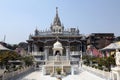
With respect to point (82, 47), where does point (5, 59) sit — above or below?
below

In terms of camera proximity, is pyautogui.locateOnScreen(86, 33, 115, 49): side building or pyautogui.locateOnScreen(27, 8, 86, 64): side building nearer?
pyautogui.locateOnScreen(27, 8, 86, 64): side building

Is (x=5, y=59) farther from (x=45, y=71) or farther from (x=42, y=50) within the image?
(x=42, y=50)

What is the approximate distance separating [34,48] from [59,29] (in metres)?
10.9

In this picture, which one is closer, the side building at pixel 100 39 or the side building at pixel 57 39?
the side building at pixel 57 39

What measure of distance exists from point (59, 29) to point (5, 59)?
47640mm

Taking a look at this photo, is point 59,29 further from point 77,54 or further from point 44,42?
point 77,54

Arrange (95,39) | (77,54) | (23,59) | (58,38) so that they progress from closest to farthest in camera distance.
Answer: (23,59)
(77,54)
(58,38)
(95,39)

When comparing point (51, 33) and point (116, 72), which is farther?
point (51, 33)

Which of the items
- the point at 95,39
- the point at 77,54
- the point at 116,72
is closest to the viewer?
the point at 116,72

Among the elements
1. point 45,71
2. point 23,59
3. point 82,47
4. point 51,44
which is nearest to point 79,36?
point 82,47

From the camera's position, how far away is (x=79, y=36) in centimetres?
7788

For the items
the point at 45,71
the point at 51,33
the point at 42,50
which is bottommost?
the point at 45,71

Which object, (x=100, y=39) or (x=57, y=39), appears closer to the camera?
(x=57, y=39)

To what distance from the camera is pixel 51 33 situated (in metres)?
80.2
